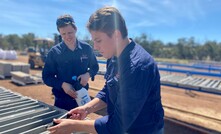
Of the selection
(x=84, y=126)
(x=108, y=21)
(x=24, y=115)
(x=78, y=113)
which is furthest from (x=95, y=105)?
(x=108, y=21)

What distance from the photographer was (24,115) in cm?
227

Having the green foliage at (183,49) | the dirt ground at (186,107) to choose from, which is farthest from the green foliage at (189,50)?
the dirt ground at (186,107)

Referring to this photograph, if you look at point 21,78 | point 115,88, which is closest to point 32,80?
point 21,78

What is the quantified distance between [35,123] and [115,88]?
38.3 inches

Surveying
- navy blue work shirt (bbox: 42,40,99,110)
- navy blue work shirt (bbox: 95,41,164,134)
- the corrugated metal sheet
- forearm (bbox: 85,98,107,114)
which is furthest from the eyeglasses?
navy blue work shirt (bbox: 95,41,164,134)

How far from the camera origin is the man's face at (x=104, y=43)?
156 cm

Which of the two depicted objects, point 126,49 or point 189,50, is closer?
point 126,49

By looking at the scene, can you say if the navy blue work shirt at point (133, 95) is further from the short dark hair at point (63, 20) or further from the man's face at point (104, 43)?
the short dark hair at point (63, 20)

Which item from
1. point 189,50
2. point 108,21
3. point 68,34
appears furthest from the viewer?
point 189,50

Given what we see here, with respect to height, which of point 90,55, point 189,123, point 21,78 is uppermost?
point 90,55

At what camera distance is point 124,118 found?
1.44 metres

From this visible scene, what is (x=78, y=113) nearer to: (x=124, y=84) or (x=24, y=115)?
(x=24, y=115)

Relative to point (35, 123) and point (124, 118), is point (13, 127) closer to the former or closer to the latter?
point (35, 123)

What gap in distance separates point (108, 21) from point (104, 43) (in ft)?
0.54
